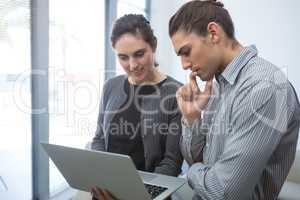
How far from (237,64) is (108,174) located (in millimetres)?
496

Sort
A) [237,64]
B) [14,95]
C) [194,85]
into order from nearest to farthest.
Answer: [237,64]
[194,85]
[14,95]

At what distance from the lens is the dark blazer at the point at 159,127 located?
139cm

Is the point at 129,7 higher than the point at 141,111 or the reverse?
higher

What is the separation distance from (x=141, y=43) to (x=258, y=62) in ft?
2.19

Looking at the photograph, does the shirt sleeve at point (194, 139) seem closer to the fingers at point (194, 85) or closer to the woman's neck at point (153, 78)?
the fingers at point (194, 85)

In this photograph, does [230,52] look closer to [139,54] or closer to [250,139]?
[250,139]

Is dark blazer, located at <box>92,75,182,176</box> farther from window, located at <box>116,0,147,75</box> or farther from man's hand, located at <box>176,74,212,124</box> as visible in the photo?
window, located at <box>116,0,147,75</box>

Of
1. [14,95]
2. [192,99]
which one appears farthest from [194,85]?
[14,95]

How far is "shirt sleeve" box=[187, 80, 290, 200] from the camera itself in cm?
81

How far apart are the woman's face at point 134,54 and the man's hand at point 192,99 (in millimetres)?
317

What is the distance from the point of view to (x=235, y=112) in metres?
0.86

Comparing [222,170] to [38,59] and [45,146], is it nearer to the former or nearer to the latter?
[45,146]

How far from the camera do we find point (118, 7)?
9.91 feet
